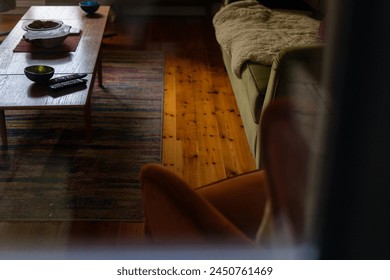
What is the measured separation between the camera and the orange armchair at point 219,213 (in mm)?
548

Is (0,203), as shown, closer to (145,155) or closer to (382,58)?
(145,155)

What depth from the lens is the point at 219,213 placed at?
2.08 feet

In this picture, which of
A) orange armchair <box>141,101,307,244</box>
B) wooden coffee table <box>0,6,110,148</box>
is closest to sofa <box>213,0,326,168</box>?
orange armchair <box>141,101,307,244</box>

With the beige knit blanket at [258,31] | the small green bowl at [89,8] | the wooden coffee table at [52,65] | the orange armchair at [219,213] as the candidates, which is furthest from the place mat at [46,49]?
the orange armchair at [219,213]

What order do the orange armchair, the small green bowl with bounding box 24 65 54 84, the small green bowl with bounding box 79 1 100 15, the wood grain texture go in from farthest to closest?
the small green bowl with bounding box 79 1 100 15, the small green bowl with bounding box 24 65 54 84, the wood grain texture, the orange armchair

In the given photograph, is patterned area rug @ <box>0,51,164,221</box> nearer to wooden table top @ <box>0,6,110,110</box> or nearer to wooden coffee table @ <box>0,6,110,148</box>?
wooden coffee table @ <box>0,6,110,148</box>

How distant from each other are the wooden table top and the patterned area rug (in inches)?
7.3

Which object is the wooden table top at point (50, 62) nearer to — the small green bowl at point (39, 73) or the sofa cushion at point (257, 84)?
the small green bowl at point (39, 73)

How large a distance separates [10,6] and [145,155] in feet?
4.20

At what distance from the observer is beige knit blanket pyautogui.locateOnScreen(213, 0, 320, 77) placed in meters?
1.50

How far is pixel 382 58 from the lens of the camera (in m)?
0.33

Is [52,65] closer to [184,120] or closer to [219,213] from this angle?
[184,120]
